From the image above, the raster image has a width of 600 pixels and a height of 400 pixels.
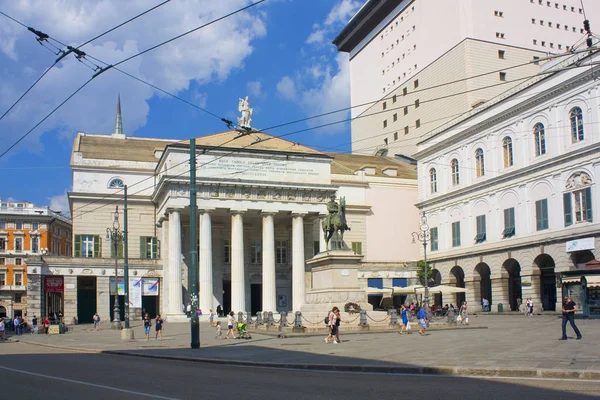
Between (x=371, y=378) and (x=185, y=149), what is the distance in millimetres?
45930

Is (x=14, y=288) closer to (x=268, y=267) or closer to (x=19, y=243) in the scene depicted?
(x=19, y=243)

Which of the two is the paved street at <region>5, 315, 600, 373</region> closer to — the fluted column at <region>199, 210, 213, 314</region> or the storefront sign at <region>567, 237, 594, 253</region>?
the storefront sign at <region>567, 237, 594, 253</region>

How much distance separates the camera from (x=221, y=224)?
66438 millimetres

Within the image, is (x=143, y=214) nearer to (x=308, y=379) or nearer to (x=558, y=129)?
(x=558, y=129)

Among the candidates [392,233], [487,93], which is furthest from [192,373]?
[487,93]

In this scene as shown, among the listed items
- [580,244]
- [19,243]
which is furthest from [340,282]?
[19,243]

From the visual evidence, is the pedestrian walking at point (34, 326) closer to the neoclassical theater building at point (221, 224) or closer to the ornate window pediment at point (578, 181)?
the neoclassical theater building at point (221, 224)

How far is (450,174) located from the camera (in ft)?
215

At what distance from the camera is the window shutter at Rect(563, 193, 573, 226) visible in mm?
49000

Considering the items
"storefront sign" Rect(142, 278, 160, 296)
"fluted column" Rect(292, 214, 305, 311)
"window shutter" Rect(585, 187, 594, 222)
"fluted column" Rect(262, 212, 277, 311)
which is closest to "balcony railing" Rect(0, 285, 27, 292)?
"storefront sign" Rect(142, 278, 160, 296)

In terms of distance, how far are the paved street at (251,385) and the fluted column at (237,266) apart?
128ft

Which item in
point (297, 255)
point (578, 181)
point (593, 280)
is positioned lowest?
point (593, 280)

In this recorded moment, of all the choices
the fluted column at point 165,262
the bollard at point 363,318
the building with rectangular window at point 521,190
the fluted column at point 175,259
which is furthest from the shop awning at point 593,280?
the fluted column at point 165,262

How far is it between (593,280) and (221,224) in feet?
121
